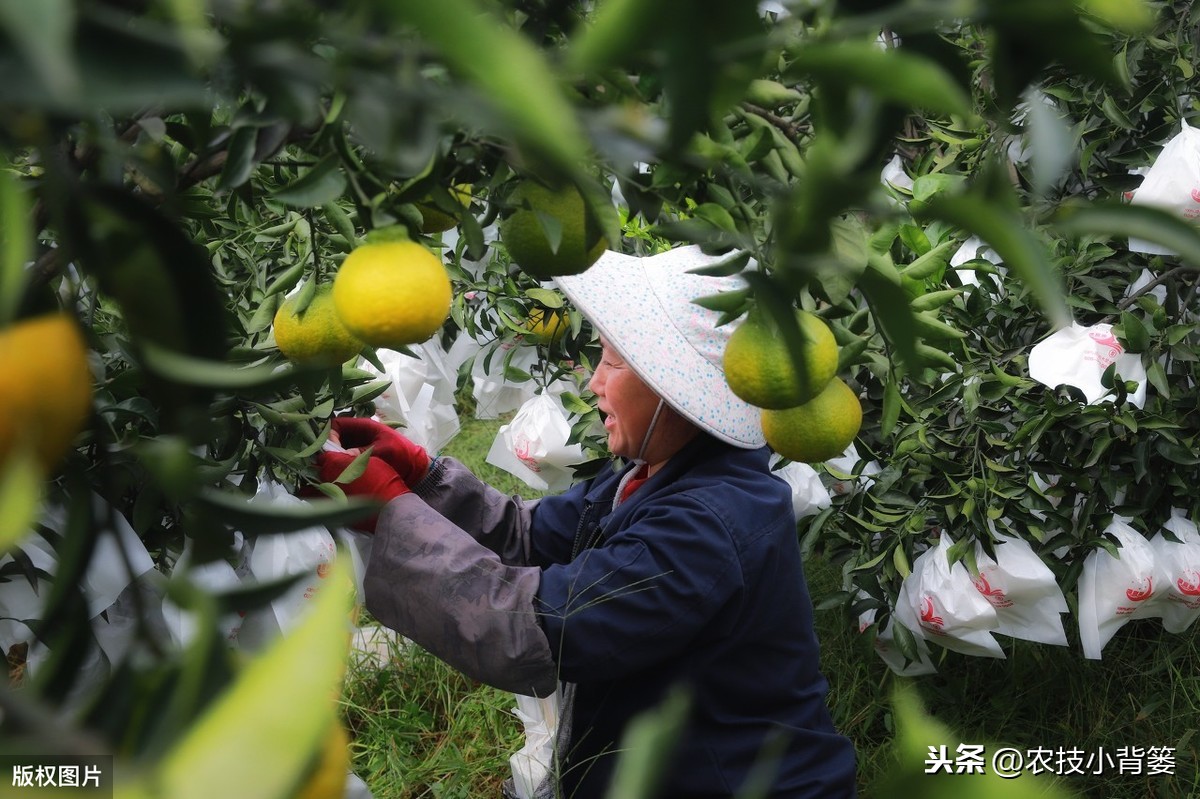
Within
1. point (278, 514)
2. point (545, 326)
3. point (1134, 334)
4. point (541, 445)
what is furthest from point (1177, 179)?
point (278, 514)

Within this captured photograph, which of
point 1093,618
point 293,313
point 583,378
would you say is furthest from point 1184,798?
point 293,313

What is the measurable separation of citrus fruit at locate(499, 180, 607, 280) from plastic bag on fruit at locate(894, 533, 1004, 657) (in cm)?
124

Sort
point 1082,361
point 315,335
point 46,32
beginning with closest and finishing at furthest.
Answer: point 46,32, point 315,335, point 1082,361

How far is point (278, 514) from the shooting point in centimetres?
34

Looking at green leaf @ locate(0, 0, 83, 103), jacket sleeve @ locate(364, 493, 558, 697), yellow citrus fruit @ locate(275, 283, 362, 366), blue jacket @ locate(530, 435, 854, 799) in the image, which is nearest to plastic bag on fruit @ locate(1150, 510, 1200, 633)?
blue jacket @ locate(530, 435, 854, 799)

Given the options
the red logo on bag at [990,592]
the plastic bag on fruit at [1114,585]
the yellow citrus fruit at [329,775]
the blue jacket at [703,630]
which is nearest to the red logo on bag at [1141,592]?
the plastic bag on fruit at [1114,585]

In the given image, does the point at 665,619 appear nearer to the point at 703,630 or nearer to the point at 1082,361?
the point at 703,630

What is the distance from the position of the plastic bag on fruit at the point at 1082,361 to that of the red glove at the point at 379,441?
876 millimetres

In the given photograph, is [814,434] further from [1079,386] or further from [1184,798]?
[1184,798]

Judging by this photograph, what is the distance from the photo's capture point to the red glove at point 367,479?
1299 mm

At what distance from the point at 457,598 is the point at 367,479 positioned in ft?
0.63

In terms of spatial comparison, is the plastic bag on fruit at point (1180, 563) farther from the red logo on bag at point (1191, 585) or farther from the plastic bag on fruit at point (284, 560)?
the plastic bag on fruit at point (284, 560)

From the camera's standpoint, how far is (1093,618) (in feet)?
5.82

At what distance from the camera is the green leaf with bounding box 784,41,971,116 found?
28 cm
